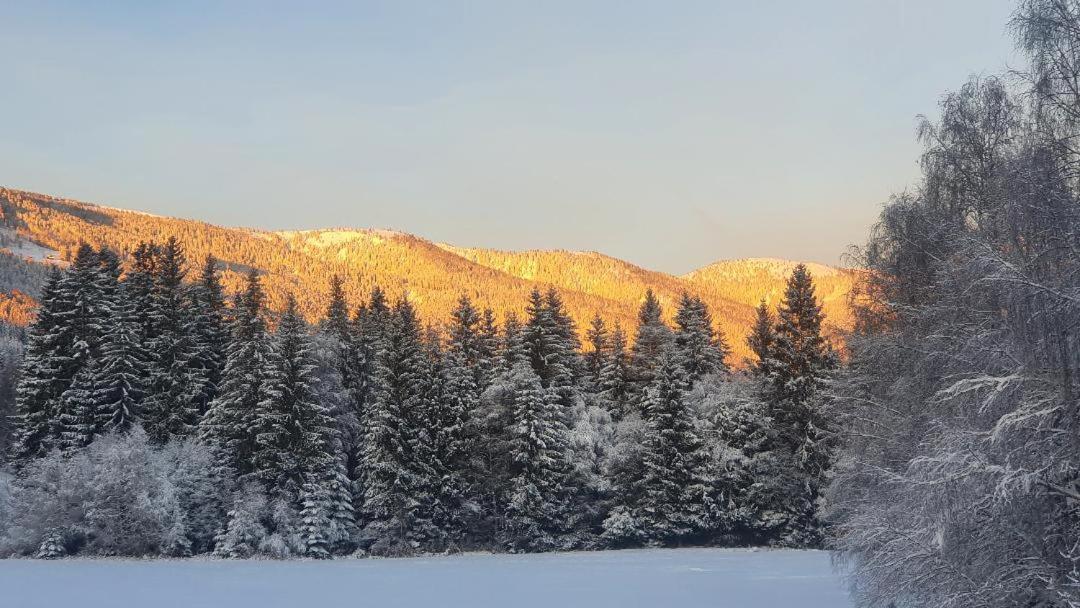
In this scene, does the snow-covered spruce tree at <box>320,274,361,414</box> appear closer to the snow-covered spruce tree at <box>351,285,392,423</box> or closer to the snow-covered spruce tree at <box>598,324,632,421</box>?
the snow-covered spruce tree at <box>351,285,392,423</box>

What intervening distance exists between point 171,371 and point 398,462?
12.6 metres

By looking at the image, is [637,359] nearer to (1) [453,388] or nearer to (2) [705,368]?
(2) [705,368]

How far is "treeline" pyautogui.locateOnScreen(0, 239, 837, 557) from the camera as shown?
136 feet

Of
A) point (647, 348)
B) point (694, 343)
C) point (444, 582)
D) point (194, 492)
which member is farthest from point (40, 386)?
point (694, 343)

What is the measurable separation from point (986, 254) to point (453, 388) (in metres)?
38.0

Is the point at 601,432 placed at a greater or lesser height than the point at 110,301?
lesser

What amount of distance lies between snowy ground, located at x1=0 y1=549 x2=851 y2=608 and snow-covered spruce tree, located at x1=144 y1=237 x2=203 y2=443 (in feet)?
28.5

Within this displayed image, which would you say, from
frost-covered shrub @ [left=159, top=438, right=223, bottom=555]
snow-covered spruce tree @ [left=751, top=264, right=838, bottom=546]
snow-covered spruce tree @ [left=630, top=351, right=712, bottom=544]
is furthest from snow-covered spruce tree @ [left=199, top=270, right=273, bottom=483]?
snow-covered spruce tree @ [left=751, top=264, right=838, bottom=546]

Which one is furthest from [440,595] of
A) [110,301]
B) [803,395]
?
[110,301]

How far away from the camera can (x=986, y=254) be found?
10844 mm

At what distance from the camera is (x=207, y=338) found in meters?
47.6

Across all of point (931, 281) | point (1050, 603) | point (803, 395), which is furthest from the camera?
point (803, 395)

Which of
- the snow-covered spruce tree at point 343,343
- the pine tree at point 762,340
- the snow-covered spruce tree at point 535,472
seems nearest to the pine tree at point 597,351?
the snow-covered spruce tree at point 535,472

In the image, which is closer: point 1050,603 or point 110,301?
point 1050,603
